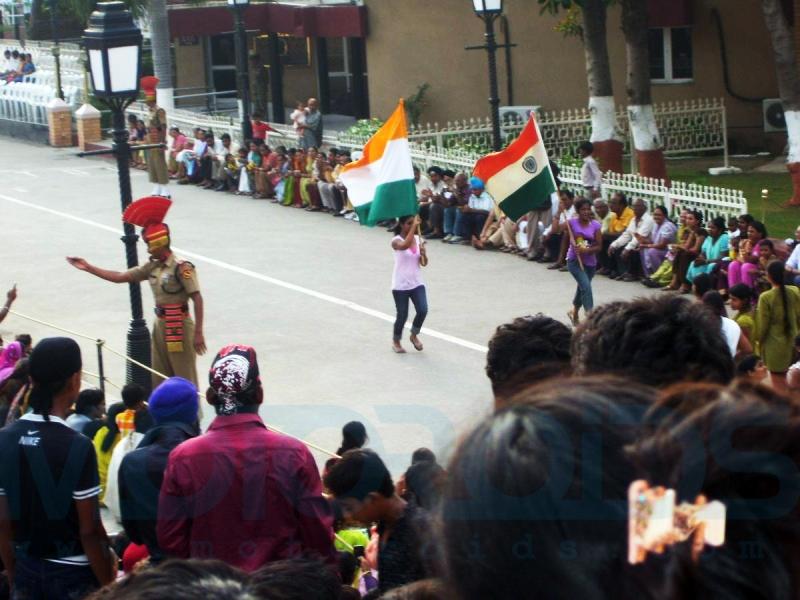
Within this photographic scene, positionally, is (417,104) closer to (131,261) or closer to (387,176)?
(387,176)

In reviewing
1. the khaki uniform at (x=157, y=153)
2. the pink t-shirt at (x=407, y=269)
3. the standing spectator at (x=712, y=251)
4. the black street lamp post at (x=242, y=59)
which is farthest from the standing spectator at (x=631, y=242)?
the black street lamp post at (x=242, y=59)

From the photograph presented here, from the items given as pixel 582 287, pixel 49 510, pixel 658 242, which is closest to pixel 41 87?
pixel 658 242

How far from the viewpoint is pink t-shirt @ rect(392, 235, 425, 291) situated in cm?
1373

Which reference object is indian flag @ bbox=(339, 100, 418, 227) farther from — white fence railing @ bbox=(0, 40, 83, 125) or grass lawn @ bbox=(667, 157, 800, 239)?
white fence railing @ bbox=(0, 40, 83, 125)

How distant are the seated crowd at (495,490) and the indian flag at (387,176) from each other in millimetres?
6142

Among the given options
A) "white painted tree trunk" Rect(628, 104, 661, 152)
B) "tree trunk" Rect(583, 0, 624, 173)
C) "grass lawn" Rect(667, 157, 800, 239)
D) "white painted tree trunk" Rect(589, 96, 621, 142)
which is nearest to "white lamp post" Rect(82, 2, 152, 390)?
"grass lawn" Rect(667, 157, 800, 239)

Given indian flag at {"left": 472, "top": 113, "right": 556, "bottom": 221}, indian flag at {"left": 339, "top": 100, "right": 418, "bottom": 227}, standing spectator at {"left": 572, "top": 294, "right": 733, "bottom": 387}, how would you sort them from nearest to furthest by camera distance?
standing spectator at {"left": 572, "top": 294, "right": 733, "bottom": 387} < indian flag at {"left": 472, "top": 113, "right": 556, "bottom": 221} < indian flag at {"left": 339, "top": 100, "right": 418, "bottom": 227}

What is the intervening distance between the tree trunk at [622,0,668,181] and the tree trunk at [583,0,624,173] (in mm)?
430

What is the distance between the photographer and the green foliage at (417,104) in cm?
2891

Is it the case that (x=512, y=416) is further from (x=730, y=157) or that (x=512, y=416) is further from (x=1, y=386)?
(x=730, y=157)

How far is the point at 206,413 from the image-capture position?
1233 cm

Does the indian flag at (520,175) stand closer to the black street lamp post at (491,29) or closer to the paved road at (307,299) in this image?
the paved road at (307,299)

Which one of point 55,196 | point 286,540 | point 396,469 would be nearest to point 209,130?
point 55,196

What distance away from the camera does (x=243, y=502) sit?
4.88 m
